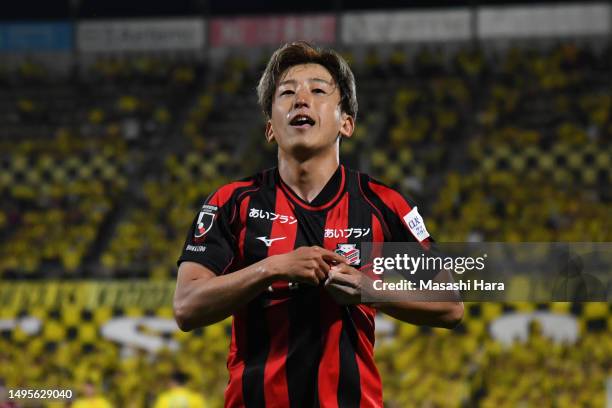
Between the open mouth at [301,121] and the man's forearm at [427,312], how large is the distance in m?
0.58

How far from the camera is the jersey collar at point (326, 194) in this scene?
8.93 feet

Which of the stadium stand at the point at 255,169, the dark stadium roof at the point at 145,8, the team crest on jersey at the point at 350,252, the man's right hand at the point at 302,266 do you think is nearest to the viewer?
the man's right hand at the point at 302,266

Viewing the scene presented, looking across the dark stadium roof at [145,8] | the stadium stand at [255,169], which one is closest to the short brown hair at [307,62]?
the stadium stand at [255,169]

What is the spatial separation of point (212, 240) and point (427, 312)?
2.08 feet

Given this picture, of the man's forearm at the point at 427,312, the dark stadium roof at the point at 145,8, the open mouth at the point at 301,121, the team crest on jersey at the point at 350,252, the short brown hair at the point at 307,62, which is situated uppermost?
the dark stadium roof at the point at 145,8

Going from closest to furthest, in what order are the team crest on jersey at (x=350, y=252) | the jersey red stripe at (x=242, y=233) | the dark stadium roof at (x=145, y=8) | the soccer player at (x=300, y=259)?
the soccer player at (x=300, y=259)
the team crest on jersey at (x=350, y=252)
the jersey red stripe at (x=242, y=233)
the dark stadium roof at (x=145, y=8)

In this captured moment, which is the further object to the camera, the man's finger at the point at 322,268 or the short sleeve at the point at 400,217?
the short sleeve at the point at 400,217

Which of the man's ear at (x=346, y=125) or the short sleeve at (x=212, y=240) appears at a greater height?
the man's ear at (x=346, y=125)

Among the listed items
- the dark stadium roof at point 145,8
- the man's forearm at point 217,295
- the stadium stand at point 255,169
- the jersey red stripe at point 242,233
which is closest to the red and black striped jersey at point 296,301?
the jersey red stripe at point 242,233

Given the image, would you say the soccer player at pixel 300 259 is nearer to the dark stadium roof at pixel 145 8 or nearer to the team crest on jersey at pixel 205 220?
the team crest on jersey at pixel 205 220

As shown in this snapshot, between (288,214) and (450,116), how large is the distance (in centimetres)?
1596

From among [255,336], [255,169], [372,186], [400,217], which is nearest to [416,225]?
[400,217]

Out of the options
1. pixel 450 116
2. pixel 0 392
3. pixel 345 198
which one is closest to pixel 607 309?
pixel 450 116

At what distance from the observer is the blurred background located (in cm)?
1244
